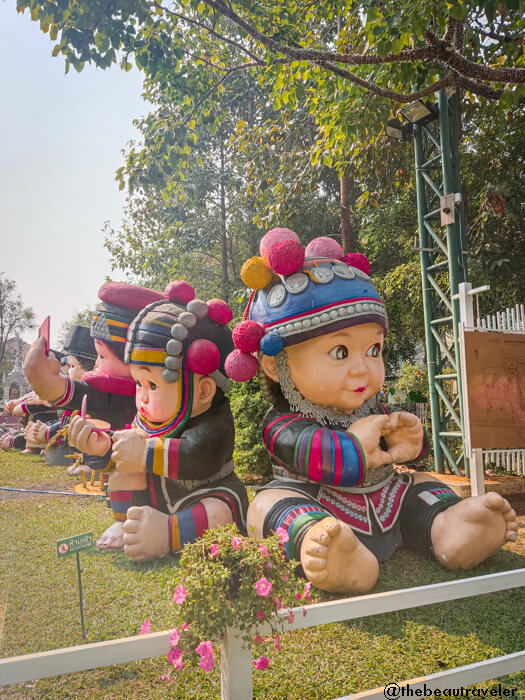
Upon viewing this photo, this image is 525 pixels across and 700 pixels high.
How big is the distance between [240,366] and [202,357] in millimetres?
244

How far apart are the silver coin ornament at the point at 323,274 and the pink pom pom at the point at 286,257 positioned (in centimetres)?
11

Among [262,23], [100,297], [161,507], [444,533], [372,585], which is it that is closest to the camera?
[372,585]

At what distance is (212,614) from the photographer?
1.67 m

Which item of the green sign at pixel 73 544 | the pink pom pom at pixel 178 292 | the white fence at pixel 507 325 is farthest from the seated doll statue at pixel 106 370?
the white fence at pixel 507 325

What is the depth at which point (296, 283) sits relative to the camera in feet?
10.5

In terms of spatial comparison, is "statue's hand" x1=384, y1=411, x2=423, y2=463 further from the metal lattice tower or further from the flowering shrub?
the metal lattice tower

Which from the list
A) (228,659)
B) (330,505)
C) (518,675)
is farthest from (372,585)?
(228,659)

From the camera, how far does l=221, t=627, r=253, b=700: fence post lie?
168cm

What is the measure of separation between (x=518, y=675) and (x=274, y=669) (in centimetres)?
99

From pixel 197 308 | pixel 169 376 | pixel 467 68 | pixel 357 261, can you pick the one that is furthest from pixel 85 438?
pixel 467 68

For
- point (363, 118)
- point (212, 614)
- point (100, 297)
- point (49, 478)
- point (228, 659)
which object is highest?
point (363, 118)

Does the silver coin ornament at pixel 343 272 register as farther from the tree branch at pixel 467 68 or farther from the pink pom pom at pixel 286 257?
the tree branch at pixel 467 68

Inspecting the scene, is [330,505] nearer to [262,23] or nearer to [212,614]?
[212,614]

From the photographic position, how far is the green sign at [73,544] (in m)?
2.18
